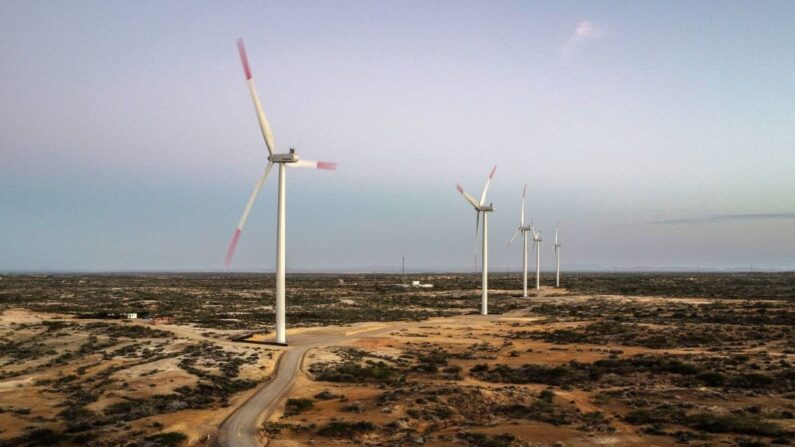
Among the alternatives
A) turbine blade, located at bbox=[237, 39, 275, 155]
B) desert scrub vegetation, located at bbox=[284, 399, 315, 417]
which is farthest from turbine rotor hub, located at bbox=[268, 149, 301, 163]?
desert scrub vegetation, located at bbox=[284, 399, 315, 417]

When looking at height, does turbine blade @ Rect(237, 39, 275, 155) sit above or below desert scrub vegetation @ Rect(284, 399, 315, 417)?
above

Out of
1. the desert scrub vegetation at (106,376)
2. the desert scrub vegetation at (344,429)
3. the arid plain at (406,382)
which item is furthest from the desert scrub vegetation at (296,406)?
the desert scrub vegetation at (106,376)

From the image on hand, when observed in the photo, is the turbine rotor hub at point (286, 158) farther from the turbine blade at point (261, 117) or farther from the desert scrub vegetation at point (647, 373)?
the desert scrub vegetation at point (647, 373)

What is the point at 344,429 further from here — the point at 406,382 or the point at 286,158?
the point at 286,158

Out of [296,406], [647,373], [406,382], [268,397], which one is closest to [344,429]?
[296,406]

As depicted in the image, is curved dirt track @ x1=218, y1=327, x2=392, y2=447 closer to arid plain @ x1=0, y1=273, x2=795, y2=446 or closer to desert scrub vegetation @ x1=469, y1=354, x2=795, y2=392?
arid plain @ x1=0, y1=273, x2=795, y2=446

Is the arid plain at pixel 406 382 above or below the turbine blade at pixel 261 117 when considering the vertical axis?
below

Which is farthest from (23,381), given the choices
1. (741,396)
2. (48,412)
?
(741,396)

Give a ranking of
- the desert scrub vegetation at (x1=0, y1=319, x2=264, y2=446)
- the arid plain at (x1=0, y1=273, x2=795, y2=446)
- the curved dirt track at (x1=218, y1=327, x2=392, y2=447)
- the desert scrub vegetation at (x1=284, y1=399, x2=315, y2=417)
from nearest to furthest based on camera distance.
Result: the curved dirt track at (x1=218, y1=327, x2=392, y2=447) < the arid plain at (x1=0, y1=273, x2=795, y2=446) < the desert scrub vegetation at (x1=0, y1=319, x2=264, y2=446) < the desert scrub vegetation at (x1=284, y1=399, x2=315, y2=417)
